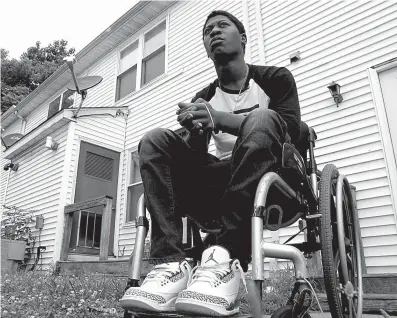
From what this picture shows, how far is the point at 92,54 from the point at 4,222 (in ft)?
16.8

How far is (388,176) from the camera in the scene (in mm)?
4090

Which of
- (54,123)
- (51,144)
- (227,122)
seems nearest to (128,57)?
(54,123)

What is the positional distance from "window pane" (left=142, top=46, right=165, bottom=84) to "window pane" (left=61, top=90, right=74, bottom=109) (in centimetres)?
360

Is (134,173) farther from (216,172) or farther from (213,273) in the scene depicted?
(213,273)

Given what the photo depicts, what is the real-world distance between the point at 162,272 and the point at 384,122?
3932 millimetres

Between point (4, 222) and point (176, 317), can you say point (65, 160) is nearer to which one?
point (4, 222)

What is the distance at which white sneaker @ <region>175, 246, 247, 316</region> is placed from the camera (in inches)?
41.1

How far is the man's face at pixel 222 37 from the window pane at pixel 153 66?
249 inches

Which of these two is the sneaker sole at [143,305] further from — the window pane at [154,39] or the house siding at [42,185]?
the window pane at [154,39]

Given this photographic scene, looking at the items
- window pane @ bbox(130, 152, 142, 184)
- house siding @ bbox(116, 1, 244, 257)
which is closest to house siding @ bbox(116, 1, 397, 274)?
house siding @ bbox(116, 1, 244, 257)

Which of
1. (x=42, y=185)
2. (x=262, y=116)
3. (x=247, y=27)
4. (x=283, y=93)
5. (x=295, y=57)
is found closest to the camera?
(x=262, y=116)

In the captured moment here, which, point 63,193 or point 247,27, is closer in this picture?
point 247,27

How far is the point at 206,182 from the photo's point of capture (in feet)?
5.58

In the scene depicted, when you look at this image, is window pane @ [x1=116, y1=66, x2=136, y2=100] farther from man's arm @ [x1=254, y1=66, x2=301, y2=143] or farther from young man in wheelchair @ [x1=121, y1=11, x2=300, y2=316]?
man's arm @ [x1=254, y1=66, x2=301, y2=143]
